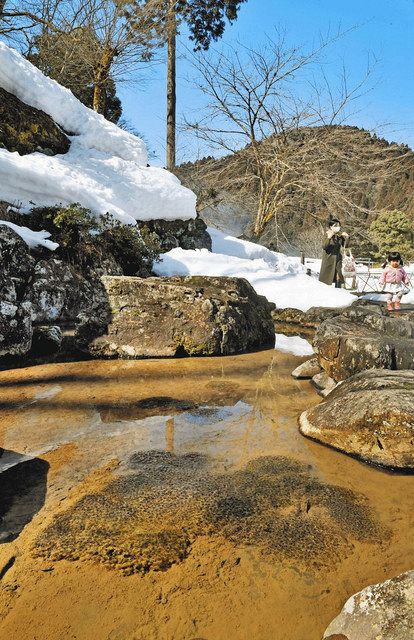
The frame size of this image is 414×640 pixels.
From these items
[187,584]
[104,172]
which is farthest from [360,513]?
[104,172]

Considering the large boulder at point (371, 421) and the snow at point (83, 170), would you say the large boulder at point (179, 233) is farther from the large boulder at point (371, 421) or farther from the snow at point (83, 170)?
the large boulder at point (371, 421)

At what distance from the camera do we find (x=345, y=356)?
404 centimetres

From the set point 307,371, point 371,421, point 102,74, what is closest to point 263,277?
point 307,371

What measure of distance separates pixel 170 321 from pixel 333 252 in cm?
745

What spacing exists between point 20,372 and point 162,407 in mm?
1862

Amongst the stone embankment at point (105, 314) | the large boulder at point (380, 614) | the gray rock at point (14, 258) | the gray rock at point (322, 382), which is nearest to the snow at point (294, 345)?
the stone embankment at point (105, 314)

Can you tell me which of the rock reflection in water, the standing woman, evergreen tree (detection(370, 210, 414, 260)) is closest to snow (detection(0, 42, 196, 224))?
the standing woman

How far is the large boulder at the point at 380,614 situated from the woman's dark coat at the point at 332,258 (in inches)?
414

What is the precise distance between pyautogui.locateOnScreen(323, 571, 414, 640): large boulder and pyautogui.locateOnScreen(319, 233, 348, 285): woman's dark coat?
1050cm

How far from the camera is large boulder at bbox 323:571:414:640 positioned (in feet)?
4.12

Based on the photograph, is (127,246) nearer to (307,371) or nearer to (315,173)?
(307,371)

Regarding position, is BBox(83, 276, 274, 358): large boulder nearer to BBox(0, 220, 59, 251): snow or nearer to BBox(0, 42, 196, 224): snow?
BBox(0, 220, 59, 251): snow

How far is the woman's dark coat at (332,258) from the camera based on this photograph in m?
11.1

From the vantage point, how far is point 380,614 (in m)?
1.31
